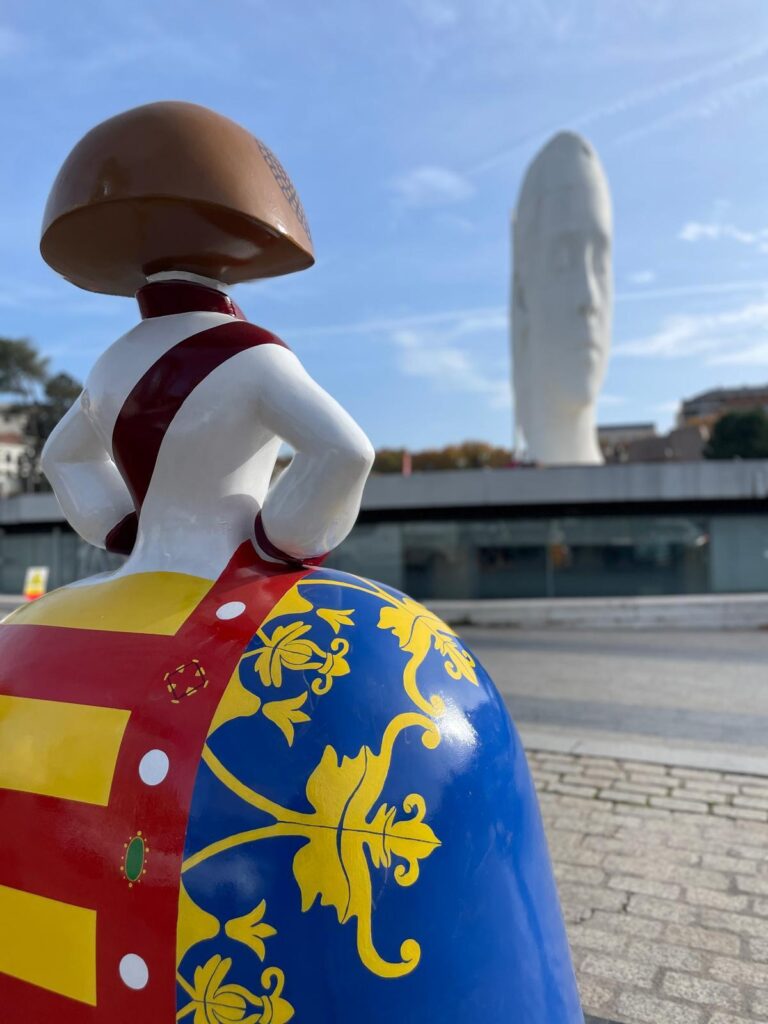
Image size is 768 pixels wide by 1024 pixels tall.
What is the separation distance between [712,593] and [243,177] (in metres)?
16.1

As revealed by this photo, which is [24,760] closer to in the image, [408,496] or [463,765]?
[463,765]

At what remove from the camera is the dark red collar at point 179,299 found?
1.99m

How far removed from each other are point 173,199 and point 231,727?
43.1 inches

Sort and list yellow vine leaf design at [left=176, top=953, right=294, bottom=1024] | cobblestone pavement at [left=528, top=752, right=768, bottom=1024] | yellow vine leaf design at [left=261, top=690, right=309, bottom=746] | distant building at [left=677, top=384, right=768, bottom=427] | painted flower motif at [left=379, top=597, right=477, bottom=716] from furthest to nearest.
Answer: distant building at [left=677, top=384, right=768, bottom=427] < cobblestone pavement at [left=528, top=752, right=768, bottom=1024] < painted flower motif at [left=379, top=597, right=477, bottom=716] < yellow vine leaf design at [left=261, top=690, right=309, bottom=746] < yellow vine leaf design at [left=176, top=953, right=294, bottom=1024]

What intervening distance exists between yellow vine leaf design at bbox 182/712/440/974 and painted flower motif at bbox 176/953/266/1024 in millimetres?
167

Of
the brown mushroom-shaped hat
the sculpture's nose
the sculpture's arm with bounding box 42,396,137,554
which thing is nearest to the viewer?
the brown mushroom-shaped hat

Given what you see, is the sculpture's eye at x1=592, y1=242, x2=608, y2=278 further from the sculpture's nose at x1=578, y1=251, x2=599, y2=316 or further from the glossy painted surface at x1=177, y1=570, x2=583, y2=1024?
the glossy painted surface at x1=177, y1=570, x2=583, y2=1024

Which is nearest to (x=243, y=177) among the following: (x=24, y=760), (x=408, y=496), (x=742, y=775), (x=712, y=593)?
(x=24, y=760)

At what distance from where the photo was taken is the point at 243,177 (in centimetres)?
179

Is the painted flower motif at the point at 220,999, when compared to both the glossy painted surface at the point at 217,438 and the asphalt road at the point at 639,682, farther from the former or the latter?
the asphalt road at the point at 639,682

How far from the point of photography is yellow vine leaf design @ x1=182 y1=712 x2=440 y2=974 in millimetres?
1416

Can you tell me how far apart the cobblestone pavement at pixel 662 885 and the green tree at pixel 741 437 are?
3995 cm

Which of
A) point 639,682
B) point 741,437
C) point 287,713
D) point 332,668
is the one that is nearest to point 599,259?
A: point 639,682

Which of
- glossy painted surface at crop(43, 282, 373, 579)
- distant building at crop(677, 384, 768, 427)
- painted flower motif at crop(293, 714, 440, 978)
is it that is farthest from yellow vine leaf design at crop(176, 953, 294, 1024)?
distant building at crop(677, 384, 768, 427)
